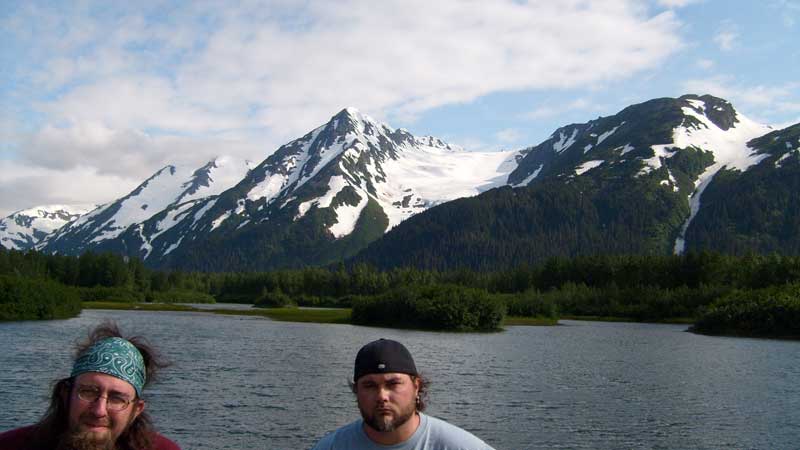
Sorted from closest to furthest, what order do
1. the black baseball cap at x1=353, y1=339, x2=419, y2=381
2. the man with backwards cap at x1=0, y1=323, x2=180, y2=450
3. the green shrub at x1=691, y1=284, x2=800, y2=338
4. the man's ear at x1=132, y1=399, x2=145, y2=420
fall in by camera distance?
the man with backwards cap at x1=0, y1=323, x2=180, y2=450 → the man's ear at x1=132, y1=399, x2=145, y2=420 → the black baseball cap at x1=353, y1=339, x2=419, y2=381 → the green shrub at x1=691, y1=284, x2=800, y2=338

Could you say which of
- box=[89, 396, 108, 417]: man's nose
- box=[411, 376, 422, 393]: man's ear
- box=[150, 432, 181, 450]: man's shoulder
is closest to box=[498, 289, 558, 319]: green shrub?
box=[411, 376, 422, 393]: man's ear

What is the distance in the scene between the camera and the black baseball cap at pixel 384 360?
815cm

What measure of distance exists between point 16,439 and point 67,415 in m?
0.49

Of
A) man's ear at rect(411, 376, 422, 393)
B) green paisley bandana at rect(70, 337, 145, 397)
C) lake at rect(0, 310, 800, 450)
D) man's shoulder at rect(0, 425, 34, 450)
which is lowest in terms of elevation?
lake at rect(0, 310, 800, 450)

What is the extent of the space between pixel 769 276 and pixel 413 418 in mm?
175178

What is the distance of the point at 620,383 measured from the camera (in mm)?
59656

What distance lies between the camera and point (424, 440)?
8297mm

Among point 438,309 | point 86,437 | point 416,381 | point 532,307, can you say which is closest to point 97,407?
point 86,437

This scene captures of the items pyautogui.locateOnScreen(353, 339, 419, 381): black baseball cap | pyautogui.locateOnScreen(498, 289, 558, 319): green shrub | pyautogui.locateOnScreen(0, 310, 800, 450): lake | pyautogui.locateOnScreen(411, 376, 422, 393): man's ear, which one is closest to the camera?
pyautogui.locateOnScreen(353, 339, 419, 381): black baseball cap

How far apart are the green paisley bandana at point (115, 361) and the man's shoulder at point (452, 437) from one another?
3018mm

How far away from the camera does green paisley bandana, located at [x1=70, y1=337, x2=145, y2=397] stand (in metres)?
7.22

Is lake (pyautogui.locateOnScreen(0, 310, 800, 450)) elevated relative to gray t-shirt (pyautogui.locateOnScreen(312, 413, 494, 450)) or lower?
lower

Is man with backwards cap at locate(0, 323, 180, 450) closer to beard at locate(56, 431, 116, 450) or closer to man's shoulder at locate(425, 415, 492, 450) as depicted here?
beard at locate(56, 431, 116, 450)

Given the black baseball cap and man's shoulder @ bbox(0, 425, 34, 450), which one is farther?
the black baseball cap
